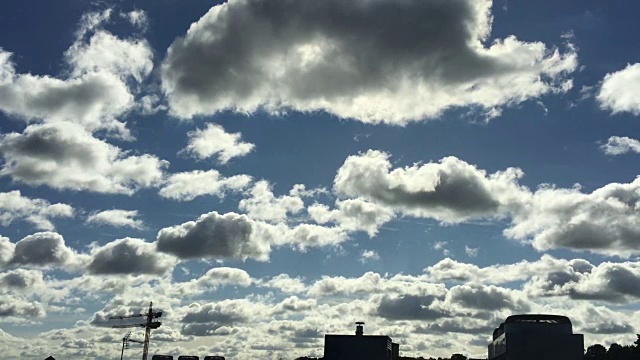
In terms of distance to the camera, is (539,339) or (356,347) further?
(356,347)

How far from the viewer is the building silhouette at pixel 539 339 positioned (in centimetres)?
13238

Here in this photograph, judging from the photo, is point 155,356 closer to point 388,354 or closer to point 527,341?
point 388,354

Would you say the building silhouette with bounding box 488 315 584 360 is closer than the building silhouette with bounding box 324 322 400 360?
Yes

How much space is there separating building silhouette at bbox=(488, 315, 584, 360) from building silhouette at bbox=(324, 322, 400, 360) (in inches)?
1047

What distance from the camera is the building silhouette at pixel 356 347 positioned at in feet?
456

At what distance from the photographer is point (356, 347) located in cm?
14000

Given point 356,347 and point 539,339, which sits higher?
point 539,339

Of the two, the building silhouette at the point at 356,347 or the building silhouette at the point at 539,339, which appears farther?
the building silhouette at the point at 356,347

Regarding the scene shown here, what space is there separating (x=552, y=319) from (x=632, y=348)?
72022 millimetres

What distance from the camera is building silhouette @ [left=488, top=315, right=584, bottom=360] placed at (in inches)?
5212

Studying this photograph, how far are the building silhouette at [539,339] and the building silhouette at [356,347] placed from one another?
87.2ft

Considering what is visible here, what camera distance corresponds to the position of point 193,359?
171 metres

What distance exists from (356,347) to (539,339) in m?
37.6

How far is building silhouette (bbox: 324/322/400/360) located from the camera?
456 ft
